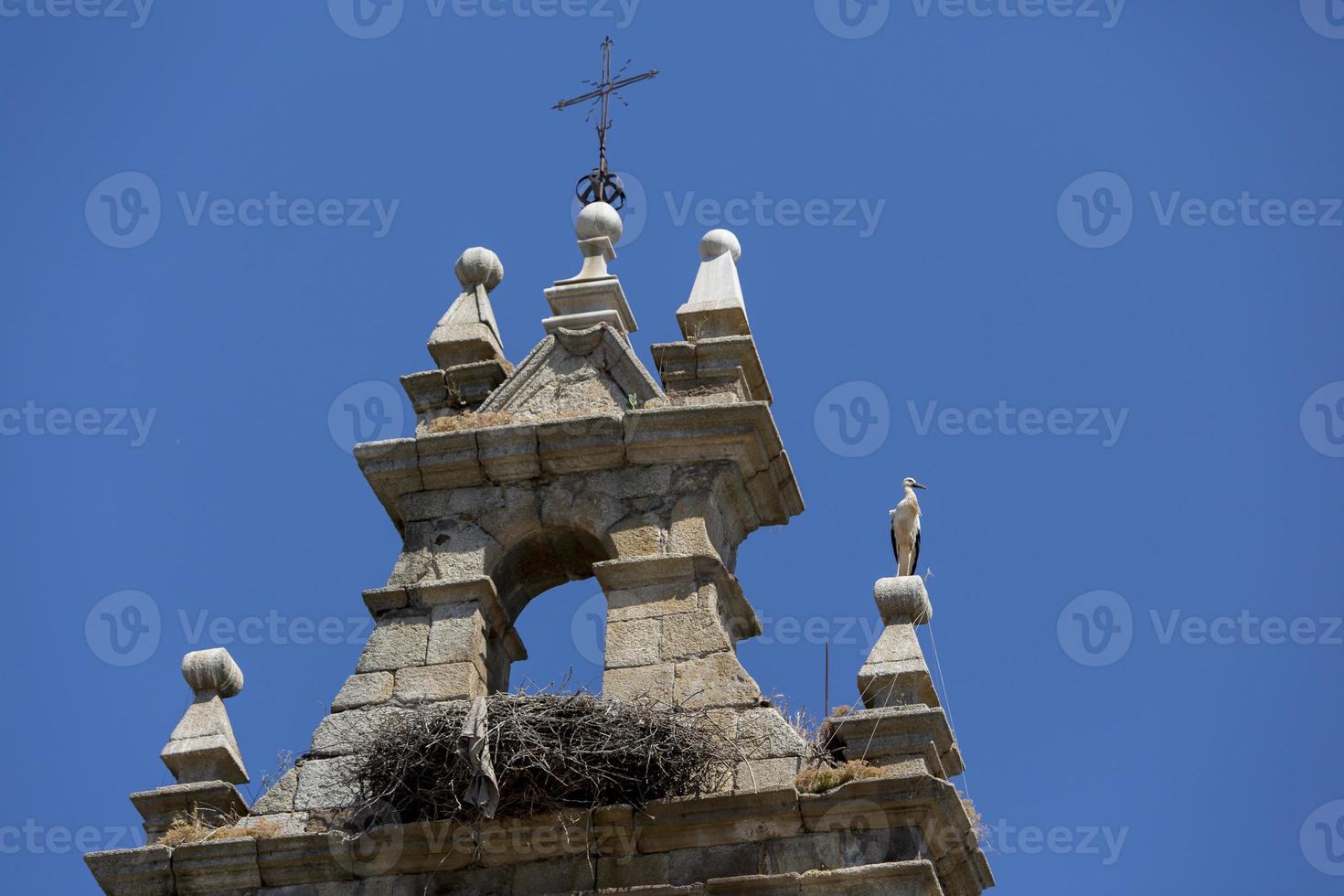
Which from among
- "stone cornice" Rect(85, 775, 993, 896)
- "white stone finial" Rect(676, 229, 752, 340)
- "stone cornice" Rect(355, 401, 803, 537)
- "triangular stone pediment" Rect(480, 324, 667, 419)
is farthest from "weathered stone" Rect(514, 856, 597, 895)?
"white stone finial" Rect(676, 229, 752, 340)

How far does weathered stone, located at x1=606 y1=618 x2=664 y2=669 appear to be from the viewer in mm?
15648

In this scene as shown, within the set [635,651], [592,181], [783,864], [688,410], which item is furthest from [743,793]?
[592,181]

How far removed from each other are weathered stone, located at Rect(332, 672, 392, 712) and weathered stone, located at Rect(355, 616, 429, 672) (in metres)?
0.06

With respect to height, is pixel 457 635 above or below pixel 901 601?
above

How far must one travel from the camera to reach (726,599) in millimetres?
16172

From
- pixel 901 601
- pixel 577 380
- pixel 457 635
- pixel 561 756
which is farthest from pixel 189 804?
pixel 901 601

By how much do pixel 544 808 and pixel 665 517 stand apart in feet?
7.73

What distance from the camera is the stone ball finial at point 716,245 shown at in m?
17.7

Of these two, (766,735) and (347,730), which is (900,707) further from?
(347,730)

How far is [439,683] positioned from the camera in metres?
15.8

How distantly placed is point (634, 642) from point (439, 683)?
1232 millimetres

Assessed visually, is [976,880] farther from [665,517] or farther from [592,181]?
[592,181]

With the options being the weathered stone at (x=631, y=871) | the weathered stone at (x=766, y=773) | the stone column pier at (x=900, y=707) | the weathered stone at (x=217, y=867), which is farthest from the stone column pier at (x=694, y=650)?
the weathered stone at (x=217, y=867)

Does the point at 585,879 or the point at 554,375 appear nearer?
the point at 585,879
